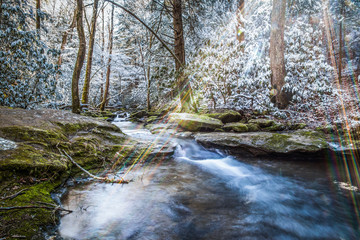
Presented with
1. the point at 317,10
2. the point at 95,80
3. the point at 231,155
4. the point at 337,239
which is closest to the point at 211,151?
the point at 231,155

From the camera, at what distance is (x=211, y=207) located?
2.62 m

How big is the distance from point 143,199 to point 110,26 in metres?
18.8

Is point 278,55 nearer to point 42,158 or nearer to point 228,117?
point 228,117

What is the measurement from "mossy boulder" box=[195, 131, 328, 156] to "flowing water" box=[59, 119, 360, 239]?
619mm

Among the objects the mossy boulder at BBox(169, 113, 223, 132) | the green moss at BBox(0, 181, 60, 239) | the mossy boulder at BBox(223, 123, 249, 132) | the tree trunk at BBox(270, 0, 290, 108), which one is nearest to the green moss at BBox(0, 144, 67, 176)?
the green moss at BBox(0, 181, 60, 239)

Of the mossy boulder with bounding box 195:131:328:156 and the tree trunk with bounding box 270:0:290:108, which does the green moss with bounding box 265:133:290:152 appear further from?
the tree trunk with bounding box 270:0:290:108

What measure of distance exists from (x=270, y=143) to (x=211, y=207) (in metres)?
2.90

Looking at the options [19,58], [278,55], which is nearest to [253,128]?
[278,55]

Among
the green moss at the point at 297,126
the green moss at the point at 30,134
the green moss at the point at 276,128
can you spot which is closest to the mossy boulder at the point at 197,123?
the green moss at the point at 276,128

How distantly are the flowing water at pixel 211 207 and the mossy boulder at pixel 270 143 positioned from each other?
0.62 metres

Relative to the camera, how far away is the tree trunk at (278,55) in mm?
8213

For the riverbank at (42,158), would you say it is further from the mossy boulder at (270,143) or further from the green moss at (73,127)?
the mossy boulder at (270,143)

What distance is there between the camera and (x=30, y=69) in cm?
583

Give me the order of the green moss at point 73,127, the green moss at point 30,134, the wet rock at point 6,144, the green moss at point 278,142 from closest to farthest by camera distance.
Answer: the wet rock at point 6,144 < the green moss at point 30,134 < the green moss at point 73,127 < the green moss at point 278,142
